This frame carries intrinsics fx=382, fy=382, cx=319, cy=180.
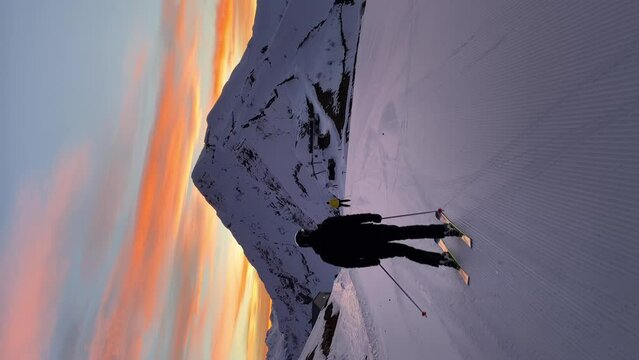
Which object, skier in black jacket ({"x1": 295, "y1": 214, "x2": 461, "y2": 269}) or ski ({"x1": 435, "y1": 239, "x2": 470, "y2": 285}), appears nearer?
ski ({"x1": 435, "y1": 239, "x2": 470, "y2": 285})

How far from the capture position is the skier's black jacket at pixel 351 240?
3.99 m

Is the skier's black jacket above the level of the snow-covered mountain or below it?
below

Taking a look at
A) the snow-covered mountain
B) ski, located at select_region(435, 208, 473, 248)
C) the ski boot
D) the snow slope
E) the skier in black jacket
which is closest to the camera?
the snow slope

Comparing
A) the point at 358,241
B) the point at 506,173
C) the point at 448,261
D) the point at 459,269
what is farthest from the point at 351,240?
the point at 506,173

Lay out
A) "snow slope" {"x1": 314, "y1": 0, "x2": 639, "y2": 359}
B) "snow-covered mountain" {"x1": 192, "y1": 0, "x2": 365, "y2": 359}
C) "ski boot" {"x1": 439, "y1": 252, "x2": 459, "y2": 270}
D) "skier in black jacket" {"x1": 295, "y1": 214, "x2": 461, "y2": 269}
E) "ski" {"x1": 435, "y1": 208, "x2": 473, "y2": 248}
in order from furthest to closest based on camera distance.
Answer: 1. "snow-covered mountain" {"x1": 192, "y1": 0, "x2": 365, "y2": 359}
2. "skier in black jacket" {"x1": 295, "y1": 214, "x2": 461, "y2": 269}
3. "ski boot" {"x1": 439, "y1": 252, "x2": 459, "y2": 270}
4. "ski" {"x1": 435, "y1": 208, "x2": 473, "y2": 248}
5. "snow slope" {"x1": 314, "y1": 0, "x2": 639, "y2": 359}

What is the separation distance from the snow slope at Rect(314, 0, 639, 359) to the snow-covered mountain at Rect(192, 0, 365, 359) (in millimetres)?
9341

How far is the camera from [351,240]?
399 centimetres

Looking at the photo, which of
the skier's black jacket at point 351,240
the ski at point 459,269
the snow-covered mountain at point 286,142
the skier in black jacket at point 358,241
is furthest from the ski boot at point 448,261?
the snow-covered mountain at point 286,142

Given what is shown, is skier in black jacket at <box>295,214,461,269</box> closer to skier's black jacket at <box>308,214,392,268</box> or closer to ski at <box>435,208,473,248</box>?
skier's black jacket at <box>308,214,392,268</box>

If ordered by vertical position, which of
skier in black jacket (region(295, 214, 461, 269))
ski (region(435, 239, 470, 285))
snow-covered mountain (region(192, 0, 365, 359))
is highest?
snow-covered mountain (region(192, 0, 365, 359))

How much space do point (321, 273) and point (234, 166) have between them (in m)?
7.75

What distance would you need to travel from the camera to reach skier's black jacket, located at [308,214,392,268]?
3.99m

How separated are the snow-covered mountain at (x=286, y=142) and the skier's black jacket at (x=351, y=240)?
361 inches

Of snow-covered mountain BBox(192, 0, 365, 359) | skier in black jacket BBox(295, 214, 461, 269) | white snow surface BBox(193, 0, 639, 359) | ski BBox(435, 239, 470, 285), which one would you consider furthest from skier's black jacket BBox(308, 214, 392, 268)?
snow-covered mountain BBox(192, 0, 365, 359)
